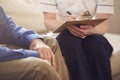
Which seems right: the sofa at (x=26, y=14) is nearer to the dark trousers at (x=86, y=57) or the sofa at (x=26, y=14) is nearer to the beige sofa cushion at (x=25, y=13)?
the beige sofa cushion at (x=25, y=13)

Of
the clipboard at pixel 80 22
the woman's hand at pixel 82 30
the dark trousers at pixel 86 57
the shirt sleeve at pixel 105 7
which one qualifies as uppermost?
the shirt sleeve at pixel 105 7

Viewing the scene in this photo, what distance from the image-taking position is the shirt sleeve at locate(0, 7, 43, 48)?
1.31m

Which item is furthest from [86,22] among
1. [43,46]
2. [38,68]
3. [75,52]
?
[38,68]

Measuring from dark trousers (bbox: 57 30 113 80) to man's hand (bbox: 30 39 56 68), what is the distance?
17 cm

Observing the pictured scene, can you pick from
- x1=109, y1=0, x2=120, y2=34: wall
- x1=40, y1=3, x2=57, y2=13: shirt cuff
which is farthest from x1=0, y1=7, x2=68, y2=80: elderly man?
x1=109, y1=0, x2=120, y2=34: wall

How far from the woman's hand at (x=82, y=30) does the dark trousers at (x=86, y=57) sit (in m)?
0.02

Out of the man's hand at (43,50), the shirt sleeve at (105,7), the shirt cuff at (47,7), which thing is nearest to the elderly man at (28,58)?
the man's hand at (43,50)

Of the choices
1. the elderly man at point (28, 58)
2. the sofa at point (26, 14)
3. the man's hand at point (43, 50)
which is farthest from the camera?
the sofa at point (26, 14)

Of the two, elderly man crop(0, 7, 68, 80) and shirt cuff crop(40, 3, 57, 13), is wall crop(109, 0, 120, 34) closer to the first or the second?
shirt cuff crop(40, 3, 57, 13)

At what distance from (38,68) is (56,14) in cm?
82

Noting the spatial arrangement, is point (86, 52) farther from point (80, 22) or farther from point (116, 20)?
point (116, 20)

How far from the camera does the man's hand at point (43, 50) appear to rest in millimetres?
1146

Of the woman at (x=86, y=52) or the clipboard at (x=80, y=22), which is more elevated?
the clipboard at (x=80, y=22)

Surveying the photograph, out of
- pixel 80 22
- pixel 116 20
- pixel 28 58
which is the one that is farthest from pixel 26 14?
pixel 28 58
